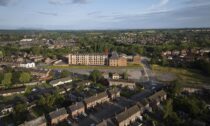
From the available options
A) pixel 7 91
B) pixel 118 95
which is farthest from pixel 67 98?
pixel 7 91

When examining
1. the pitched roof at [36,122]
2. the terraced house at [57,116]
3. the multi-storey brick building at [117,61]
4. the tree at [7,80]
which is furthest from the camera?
the multi-storey brick building at [117,61]

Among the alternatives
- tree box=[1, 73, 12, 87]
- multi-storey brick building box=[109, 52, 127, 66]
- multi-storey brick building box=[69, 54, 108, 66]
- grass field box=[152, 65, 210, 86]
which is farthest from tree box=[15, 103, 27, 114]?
multi-storey brick building box=[69, 54, 108, 66]

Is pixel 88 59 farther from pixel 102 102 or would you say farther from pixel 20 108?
pixel 20 108

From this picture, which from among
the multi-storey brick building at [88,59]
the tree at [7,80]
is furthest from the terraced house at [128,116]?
the multi-storey brick building at [88,59]

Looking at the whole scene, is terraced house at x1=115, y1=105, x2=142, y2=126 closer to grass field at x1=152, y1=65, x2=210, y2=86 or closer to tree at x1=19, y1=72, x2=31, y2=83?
grass field at x1=152, y1=65, x2=210, y2=86

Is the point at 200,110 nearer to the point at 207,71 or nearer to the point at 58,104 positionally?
the point at 58,104

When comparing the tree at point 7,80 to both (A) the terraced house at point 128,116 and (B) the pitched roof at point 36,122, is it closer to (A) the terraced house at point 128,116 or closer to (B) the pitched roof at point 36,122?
(B) the pitched roof at point 36,122
